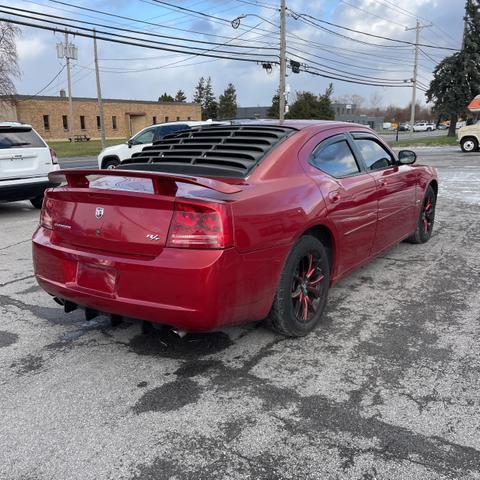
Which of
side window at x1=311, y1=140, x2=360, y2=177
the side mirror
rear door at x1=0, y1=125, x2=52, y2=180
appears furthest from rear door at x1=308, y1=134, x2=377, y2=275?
rear door at x1=0, y1=125, x2=52, y2=180

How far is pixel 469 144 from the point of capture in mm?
24375


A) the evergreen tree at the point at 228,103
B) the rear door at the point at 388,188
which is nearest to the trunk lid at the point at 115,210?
the rear door at the point at 388,188

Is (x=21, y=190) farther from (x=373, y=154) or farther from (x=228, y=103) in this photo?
(x=228, y=103)

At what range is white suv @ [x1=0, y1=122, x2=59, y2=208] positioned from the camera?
851 centimetres

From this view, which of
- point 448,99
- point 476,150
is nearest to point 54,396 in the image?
point 476,150

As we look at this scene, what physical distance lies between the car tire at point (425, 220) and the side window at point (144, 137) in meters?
10.2

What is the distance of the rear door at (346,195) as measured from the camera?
3.88 meters

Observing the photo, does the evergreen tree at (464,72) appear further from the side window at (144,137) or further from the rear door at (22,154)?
the rear door at (22,154)

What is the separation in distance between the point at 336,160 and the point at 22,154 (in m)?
6.53

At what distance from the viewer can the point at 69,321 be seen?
411cm

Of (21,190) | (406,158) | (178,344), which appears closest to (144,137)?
(21,190)

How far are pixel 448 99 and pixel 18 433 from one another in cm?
4523

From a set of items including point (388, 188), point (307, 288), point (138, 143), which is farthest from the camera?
point (138, 143)

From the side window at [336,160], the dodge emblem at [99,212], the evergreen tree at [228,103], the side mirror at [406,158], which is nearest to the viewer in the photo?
the dodge emblem at [99,212]
